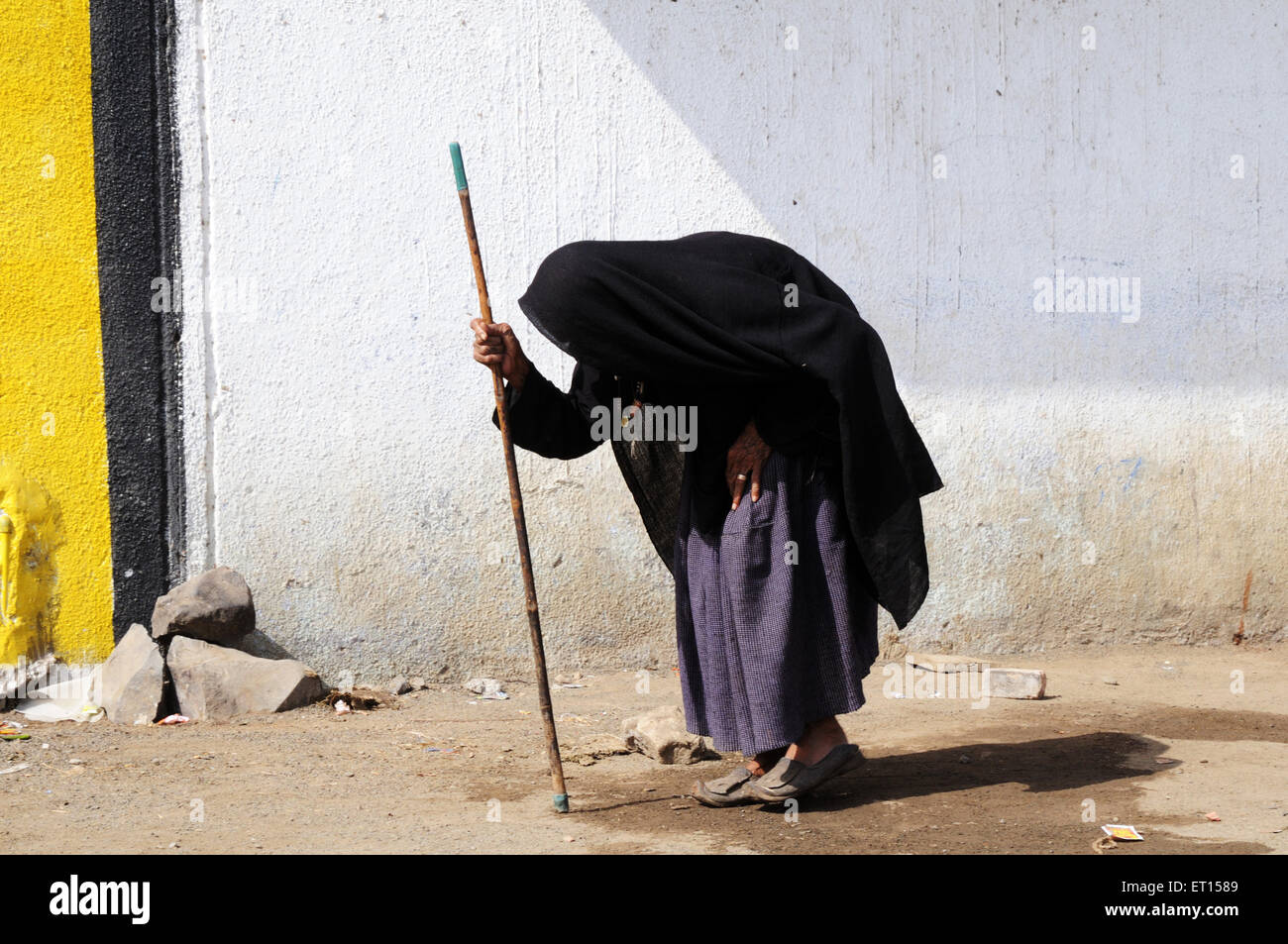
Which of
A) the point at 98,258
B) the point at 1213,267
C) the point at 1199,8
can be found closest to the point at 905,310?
the point at 1213,267

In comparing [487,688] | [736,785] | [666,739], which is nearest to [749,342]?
[736,785]

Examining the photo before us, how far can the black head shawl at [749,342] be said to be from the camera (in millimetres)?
3395

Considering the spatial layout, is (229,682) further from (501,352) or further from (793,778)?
(793,778)

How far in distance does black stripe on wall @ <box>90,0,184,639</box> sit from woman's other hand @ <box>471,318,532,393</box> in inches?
83.7

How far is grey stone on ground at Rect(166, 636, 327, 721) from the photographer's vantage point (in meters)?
4.80

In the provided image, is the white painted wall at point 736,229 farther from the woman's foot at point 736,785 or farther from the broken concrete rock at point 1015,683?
the woman's foot at point 736,785

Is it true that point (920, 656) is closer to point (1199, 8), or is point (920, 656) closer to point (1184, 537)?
point (1184, 537)

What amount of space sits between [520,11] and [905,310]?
2122mm

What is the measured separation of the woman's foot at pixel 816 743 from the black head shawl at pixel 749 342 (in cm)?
37

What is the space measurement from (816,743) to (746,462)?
83cm

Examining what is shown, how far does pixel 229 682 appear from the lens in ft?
15.9

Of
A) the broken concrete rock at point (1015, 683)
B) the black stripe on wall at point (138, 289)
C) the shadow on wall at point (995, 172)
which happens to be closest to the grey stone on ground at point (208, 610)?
the black stripe on wall at point (138, 289)

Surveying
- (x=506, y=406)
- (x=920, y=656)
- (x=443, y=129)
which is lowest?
(x=920, y=656)

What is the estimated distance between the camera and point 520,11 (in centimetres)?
534
